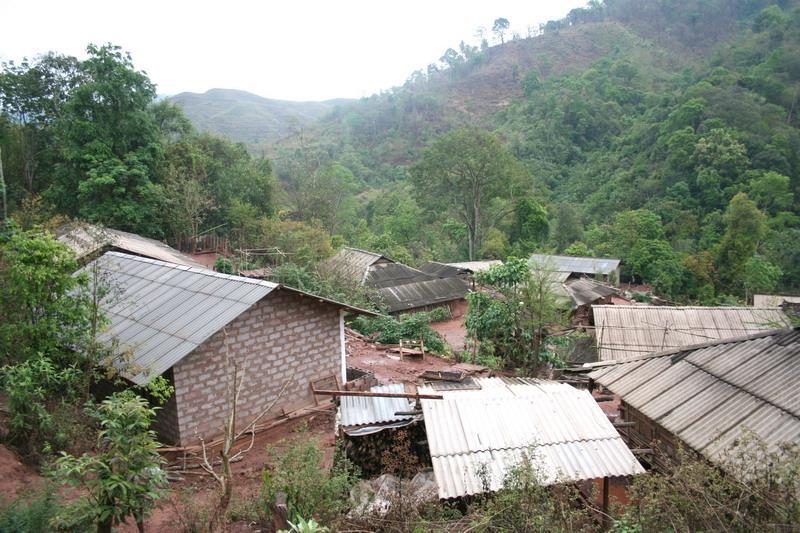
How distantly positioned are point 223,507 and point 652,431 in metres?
7.35

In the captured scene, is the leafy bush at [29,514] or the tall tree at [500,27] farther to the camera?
the tall tree at [500,27]

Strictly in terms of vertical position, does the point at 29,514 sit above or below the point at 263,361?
above

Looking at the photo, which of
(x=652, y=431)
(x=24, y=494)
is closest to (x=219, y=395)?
(x=24, y=494)

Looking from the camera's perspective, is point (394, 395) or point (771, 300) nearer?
point (394, 395)

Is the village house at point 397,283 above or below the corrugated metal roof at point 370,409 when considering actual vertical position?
below

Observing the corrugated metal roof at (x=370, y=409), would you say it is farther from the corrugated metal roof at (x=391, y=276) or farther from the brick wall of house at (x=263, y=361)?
the corrugated metal roof at (x=391, y=276)

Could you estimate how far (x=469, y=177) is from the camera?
37.8 m

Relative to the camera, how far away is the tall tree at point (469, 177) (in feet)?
121

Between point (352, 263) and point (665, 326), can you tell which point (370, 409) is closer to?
point (665, 326)

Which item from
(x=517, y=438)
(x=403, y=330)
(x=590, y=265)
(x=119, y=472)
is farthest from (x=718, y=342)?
(x=590, y=265)

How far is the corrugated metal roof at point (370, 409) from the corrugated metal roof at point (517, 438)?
681 millimetres

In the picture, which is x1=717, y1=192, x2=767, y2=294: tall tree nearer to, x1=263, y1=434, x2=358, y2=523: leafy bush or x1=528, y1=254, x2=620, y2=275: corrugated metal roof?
x1=528, y1=254, x2=620, y2=275: corrugated metal roof

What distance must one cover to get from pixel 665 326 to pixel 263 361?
12803 mm

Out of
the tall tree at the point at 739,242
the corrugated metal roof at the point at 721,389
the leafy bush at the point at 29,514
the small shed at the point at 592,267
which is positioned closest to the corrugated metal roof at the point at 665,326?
the corrugated metal roof at the point at 721,389
